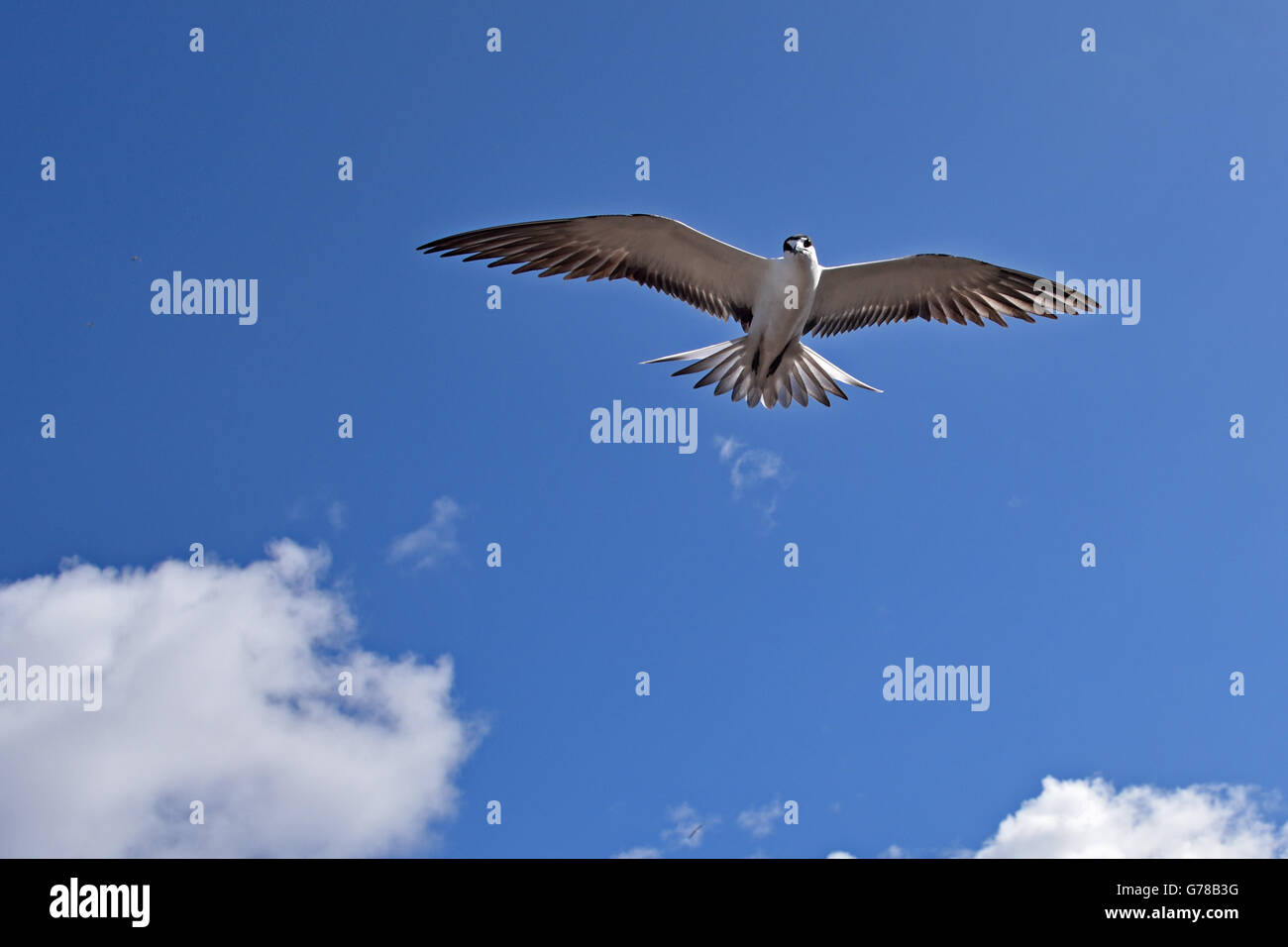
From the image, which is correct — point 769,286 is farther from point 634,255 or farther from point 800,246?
point 634,255

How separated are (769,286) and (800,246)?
29.2 inches

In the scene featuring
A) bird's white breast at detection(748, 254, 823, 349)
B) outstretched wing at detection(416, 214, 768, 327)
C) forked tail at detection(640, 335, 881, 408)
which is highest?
outstretched wing at detection(416, 214, 768, 327)

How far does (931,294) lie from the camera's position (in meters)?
13.5

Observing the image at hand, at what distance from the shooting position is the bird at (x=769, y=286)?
1260cm

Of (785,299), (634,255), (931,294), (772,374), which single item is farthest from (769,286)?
(931,294)

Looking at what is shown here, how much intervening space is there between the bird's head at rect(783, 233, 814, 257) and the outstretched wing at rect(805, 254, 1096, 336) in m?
0.47

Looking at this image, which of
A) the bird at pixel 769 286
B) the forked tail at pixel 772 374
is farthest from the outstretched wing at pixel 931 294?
the forked tail at pixel 772 374

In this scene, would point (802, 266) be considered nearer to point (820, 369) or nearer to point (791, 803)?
point (820, 369)

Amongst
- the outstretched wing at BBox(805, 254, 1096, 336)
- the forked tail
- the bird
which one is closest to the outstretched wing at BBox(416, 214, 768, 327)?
the bird

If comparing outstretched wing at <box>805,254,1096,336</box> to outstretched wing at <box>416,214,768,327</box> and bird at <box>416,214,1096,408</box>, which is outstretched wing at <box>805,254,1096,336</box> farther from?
outstretched wing at <box>416,214,768,327</box>

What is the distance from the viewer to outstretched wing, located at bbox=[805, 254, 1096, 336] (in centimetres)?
1285
